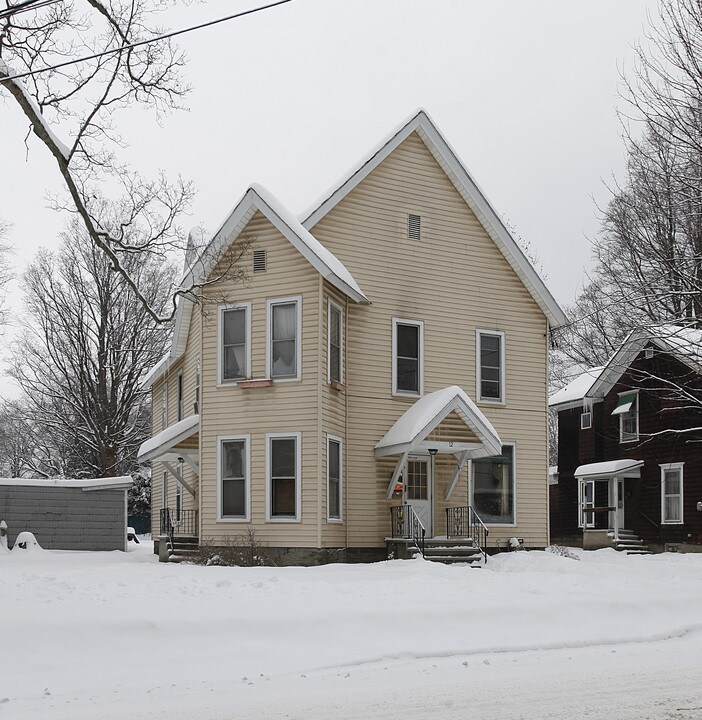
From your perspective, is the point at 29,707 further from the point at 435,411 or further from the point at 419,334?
the point at 419,334

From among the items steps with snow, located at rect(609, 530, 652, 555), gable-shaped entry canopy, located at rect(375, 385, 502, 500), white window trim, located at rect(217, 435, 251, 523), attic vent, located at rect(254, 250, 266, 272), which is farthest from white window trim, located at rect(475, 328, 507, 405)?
steps with snow, located at rect(609, 530, 652, 555)

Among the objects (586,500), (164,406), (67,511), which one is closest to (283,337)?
(67,511)

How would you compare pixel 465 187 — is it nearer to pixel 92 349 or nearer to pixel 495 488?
pixel 495 488

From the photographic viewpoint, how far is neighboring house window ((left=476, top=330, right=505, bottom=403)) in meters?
24.0

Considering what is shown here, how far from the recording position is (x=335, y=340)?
21.2 metres

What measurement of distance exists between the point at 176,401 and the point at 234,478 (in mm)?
7795

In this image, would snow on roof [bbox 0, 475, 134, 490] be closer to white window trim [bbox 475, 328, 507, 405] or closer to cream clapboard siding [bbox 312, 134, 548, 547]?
cream clapboard siding [bbox 312, 134, 548, 547]

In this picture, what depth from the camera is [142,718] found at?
7598mm

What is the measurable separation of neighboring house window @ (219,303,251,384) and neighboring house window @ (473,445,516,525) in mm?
6394

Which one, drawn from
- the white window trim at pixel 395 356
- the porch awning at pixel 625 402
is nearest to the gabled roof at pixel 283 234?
the white window trim at pixel 395 356

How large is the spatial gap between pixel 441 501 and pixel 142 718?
51.4 ft

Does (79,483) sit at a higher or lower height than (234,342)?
lower

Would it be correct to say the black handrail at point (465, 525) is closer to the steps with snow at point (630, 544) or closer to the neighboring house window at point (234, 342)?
the neighboring house window at point (234, 342)

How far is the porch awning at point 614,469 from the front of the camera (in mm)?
33969
